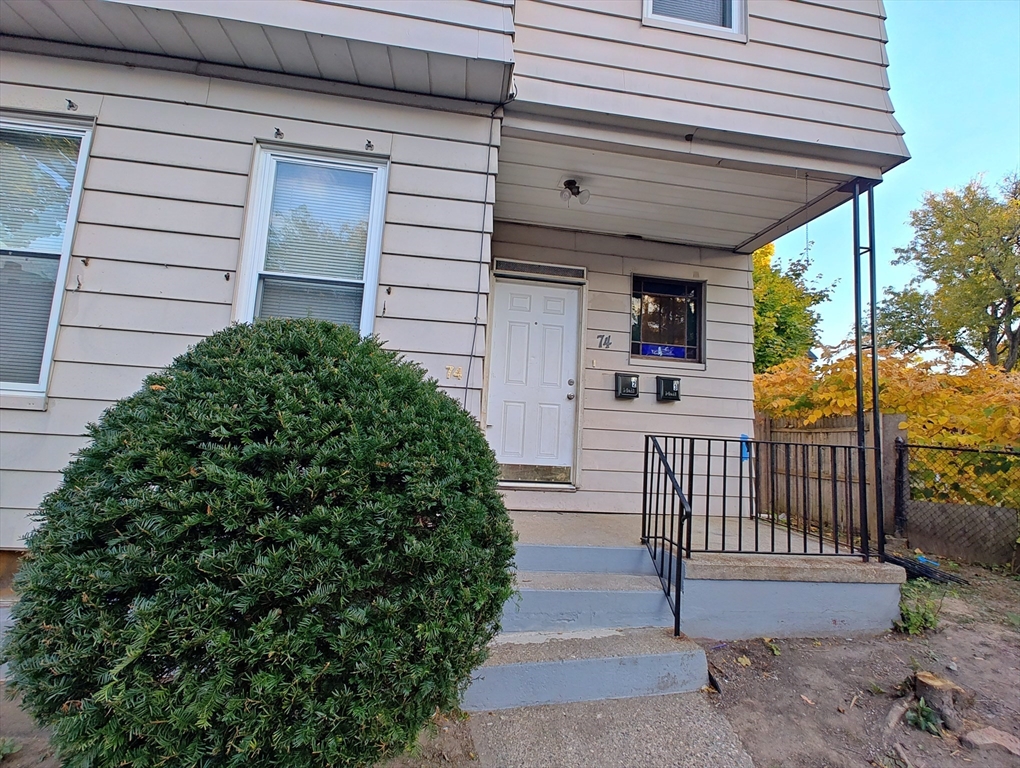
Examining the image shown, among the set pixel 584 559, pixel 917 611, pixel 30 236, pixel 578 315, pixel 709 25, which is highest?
pixel 709 25

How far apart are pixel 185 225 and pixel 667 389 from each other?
12.4 ft

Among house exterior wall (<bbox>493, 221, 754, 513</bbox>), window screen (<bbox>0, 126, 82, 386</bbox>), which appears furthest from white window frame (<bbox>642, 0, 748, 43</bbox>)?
window screen (<bbox>0, 126, 82, 386</bbox>)

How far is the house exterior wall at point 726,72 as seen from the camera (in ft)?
10.4

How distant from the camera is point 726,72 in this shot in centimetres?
342

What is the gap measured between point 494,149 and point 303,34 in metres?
1.13

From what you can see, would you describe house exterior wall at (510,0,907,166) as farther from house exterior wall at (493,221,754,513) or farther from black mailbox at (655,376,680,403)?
black mailbox at (655,376,680,403)

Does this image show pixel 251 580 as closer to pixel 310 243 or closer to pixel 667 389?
pixel 310 243

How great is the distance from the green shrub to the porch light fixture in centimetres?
282

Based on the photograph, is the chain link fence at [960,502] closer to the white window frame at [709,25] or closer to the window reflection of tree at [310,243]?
the white window frame at [709,25]

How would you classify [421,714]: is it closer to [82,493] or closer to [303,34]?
[82,493]

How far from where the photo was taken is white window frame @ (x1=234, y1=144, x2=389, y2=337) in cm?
268

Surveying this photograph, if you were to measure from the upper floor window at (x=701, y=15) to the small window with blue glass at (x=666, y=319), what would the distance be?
1930 millimetres

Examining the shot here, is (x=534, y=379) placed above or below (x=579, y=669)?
above

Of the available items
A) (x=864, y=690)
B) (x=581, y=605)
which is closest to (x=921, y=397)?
(x=864, y=690)
